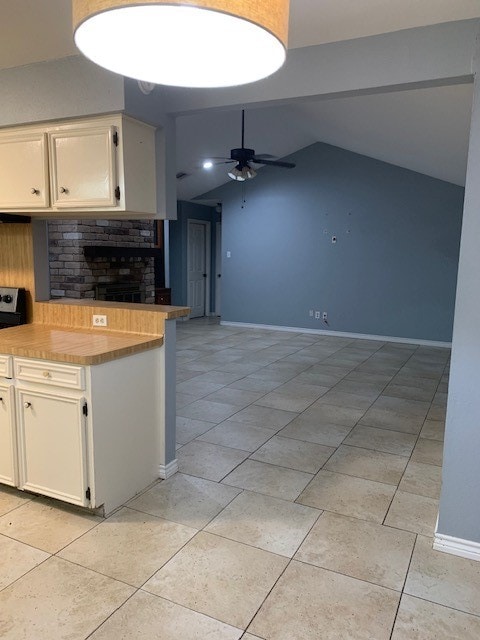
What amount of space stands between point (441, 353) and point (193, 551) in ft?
18.0

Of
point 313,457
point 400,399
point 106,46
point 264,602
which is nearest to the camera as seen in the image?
point 106,46

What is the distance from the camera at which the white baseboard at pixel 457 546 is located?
2107 millimetres

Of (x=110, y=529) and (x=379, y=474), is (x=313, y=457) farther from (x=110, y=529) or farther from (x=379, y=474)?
(x=110, y=529)

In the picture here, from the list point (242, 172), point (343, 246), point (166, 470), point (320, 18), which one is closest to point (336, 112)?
point (242, 172)

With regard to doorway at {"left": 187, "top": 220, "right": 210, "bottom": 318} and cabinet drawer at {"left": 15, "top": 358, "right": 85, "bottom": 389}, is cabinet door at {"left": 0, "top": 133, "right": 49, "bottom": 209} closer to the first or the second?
cabinet drawer at {"left": 15, "top": 358, "right": 85, "bottom": 389}

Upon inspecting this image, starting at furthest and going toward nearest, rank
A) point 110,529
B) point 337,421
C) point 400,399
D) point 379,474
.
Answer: point 400,399
point 337,421
point 379,474
point 110,529

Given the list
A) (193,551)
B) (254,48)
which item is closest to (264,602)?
(193,551)

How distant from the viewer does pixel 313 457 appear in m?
3.12

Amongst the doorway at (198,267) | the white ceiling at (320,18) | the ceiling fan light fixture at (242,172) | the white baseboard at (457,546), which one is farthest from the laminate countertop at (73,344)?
the doorway at (198,267)

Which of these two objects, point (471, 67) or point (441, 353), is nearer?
point (471, 67)

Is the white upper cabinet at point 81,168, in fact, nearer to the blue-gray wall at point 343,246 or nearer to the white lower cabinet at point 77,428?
the white lower cabinet at point 77,428

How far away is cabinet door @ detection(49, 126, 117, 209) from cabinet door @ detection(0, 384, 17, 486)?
1088 millimetres

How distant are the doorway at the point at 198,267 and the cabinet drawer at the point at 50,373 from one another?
→ 690cm

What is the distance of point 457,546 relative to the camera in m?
2.13
